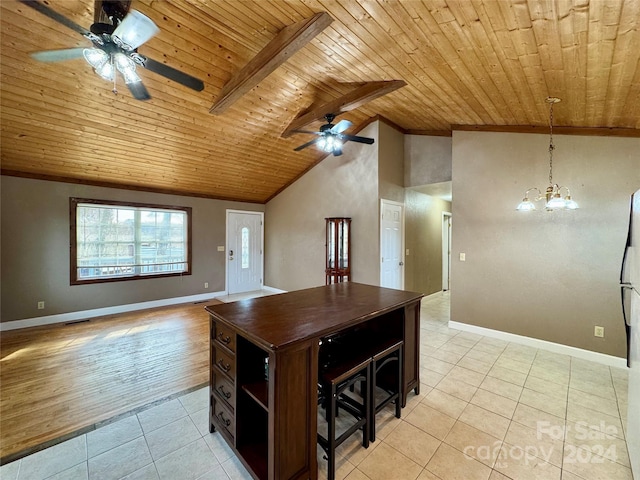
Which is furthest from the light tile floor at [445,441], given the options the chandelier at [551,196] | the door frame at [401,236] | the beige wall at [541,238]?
the door frame at [401,236]

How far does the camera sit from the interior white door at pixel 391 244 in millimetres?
4785

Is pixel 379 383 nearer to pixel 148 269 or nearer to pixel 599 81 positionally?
pixel 599 81

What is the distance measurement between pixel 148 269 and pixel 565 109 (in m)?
6.86

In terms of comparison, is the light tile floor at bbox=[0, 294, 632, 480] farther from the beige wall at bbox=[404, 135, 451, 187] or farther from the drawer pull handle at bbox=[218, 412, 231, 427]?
the beige wall at bbox=[404, 135, 451, 187]

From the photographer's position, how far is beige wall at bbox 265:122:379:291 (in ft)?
15.8

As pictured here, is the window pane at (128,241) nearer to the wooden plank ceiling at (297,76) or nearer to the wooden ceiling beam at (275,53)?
the wooden plank ceiling at (297,76)

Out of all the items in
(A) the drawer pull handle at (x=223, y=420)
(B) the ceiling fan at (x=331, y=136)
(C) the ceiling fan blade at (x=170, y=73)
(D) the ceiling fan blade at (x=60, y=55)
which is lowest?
(A) the drawer pull handle at (x=223, y=420)

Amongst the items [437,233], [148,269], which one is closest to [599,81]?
[437,233]

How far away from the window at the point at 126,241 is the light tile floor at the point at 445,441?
379 centimetres

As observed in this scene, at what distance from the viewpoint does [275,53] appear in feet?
8.07

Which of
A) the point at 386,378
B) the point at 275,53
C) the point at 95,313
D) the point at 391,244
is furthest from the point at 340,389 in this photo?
the point at 95,313

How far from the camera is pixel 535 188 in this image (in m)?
3.51

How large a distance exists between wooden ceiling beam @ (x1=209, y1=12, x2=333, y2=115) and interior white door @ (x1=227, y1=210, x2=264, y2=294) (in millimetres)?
3679

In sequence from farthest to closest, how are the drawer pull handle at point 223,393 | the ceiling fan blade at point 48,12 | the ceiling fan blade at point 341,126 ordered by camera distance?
1. the ceiling fan blade at point 341,126
2. the drawer pull handle at point 223,393
3. the ceiling fan blade at point 48,12
